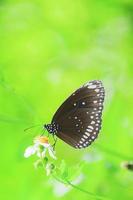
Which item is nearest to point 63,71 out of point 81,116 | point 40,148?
point 81,116

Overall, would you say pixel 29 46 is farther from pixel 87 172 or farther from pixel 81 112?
pixel 81 112

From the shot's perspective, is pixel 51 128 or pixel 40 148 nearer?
pixel 40 148

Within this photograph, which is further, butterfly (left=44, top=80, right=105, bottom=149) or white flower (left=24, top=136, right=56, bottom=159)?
butterfly (left=44, top=80, right=105, bottom=149)

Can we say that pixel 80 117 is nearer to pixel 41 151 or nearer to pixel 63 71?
pixel 41 151

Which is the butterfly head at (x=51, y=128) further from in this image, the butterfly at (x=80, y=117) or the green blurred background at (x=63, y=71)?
the green blurred background at (x=63, y=71)

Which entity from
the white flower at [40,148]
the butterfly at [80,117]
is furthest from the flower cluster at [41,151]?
the butterfly at [80,117]

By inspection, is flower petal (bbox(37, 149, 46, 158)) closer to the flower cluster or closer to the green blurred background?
the flower cluster

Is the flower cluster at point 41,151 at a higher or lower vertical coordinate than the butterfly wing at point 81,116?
lower

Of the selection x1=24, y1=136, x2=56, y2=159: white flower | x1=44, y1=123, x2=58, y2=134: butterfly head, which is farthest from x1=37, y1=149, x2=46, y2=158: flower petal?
x1=44, y1=123, x2=58, y2=134: butterfly head

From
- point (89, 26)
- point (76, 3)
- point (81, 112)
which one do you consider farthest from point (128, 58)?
point (81, 112)
